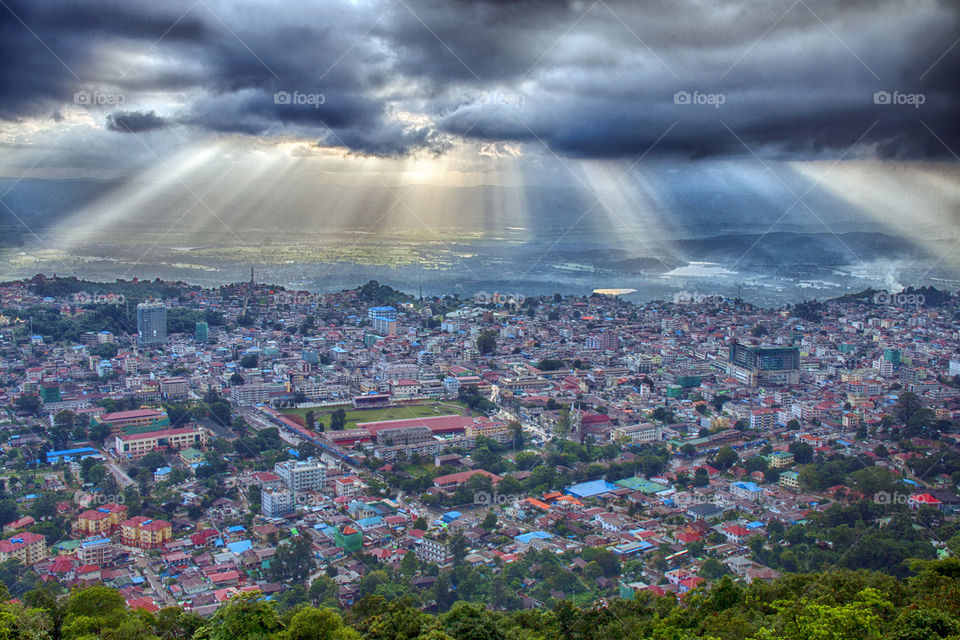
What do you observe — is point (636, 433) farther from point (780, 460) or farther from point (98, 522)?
point (98, 522)

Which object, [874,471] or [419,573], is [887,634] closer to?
[419,573]

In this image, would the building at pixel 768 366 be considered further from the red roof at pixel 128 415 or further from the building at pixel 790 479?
the red roof at pixel 128 415
